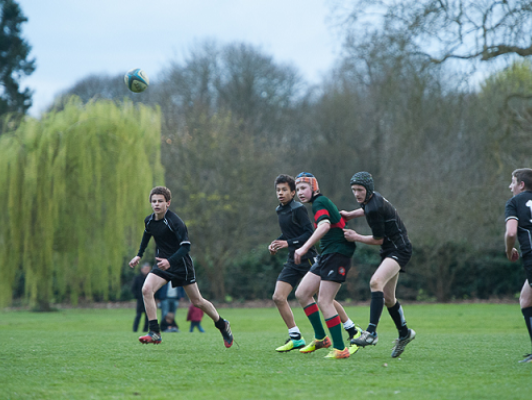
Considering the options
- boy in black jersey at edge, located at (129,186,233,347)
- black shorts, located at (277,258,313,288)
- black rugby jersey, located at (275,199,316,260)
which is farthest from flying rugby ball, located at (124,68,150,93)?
black shorts, located at (277,258,313,288)

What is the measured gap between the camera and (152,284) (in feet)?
26.7

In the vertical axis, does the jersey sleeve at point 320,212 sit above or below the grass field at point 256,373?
above

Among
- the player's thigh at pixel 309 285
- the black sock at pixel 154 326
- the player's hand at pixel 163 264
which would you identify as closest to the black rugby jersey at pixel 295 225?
the player's thigh at pixel 309 285

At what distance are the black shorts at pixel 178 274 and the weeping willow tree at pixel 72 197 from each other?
1424cm

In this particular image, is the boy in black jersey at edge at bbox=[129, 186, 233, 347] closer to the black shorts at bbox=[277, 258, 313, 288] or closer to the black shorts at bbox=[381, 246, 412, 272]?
the black shorts at bbox=[277, 258, 313, 288]

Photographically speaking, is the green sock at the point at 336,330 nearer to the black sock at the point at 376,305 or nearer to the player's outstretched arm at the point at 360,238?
the black sock at the point at 376,305

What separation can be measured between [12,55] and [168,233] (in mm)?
35177

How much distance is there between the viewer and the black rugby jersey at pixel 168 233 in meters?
8.19

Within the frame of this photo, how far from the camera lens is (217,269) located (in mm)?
29109

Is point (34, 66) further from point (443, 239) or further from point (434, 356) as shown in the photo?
point (434, 356)

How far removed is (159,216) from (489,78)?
50.6ft

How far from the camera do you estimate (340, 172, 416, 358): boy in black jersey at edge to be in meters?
6.82

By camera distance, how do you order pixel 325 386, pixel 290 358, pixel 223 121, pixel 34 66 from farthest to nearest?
pixel 34 66 → pixel 223 121 → pixel 290 358 → pixel 325 386

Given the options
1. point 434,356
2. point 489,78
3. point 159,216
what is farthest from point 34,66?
point 434,356
